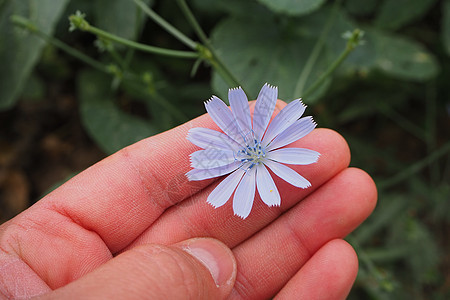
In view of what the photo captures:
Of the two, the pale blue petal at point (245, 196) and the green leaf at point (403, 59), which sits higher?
the pale blue petal at point (245, 196)

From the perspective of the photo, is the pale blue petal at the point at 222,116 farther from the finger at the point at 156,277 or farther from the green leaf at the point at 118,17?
the green leaf at the point at 118,17

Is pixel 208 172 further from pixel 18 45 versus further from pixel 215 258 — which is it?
pixel 18 45

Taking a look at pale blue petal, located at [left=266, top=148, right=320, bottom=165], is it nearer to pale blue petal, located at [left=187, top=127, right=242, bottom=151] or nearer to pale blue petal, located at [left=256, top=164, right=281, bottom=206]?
pale blue petal, located at [left=256, top=164, right=281, bottom=206]

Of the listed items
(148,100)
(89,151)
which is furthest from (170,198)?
(89,151)

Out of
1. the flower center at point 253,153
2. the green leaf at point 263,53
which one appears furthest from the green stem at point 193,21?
the flower center at point 253,153

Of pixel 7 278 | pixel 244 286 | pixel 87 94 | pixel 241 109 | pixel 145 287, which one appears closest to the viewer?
pixel 145 287

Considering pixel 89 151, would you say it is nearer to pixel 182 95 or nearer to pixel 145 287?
pixel 182 95
